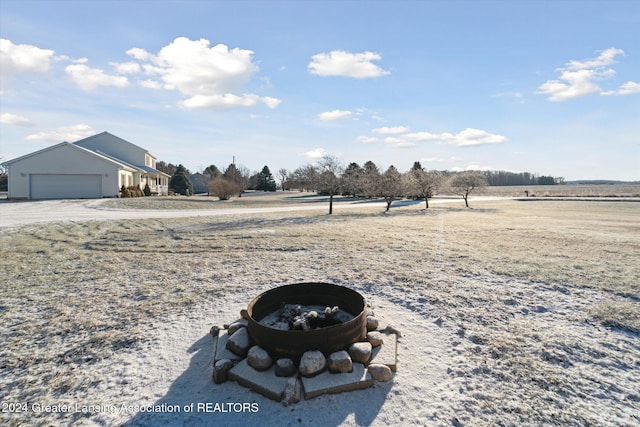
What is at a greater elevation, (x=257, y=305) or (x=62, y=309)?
(x=257, y=305)

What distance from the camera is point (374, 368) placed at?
3.16 meters

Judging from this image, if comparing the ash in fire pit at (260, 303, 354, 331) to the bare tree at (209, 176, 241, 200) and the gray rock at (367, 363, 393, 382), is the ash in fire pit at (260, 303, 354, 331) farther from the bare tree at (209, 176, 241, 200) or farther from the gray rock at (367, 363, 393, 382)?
the bare tree at (209, 176, 241, 200)

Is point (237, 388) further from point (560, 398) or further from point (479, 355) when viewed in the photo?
point (560, 398)

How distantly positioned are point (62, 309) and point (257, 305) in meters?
3.17

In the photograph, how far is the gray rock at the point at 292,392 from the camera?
A: 2.82 metres

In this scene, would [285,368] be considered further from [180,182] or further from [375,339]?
[180,182]

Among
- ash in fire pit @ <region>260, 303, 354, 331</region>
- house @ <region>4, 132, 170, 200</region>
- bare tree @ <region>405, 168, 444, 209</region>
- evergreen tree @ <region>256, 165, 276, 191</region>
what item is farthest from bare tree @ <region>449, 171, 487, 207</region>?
evergreen tree @ <region>256, 165, 276, 191</region>

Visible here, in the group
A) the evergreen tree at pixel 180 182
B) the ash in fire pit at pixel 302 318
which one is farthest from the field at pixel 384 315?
the evergreen tree at pixel 180 182

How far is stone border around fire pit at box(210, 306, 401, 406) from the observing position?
2932 millimetres

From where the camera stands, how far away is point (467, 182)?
98.0 feet

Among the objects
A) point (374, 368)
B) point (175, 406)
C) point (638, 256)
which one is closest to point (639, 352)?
point (374, 368)

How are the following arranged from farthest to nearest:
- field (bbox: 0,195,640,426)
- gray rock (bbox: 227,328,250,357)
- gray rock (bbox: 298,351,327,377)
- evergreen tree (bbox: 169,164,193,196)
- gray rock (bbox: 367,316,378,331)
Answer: evergreen tree (bbox: 169,164,193,196), gray rock (bbox: 367,316,378,331), gray rock (bbox: 227,328,250,357), gray rock (bbox: 298,351,327,377), field (bbox: 0,195,640,426)

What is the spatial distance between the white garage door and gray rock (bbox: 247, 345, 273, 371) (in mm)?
32052

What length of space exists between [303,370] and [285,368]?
181 mm
